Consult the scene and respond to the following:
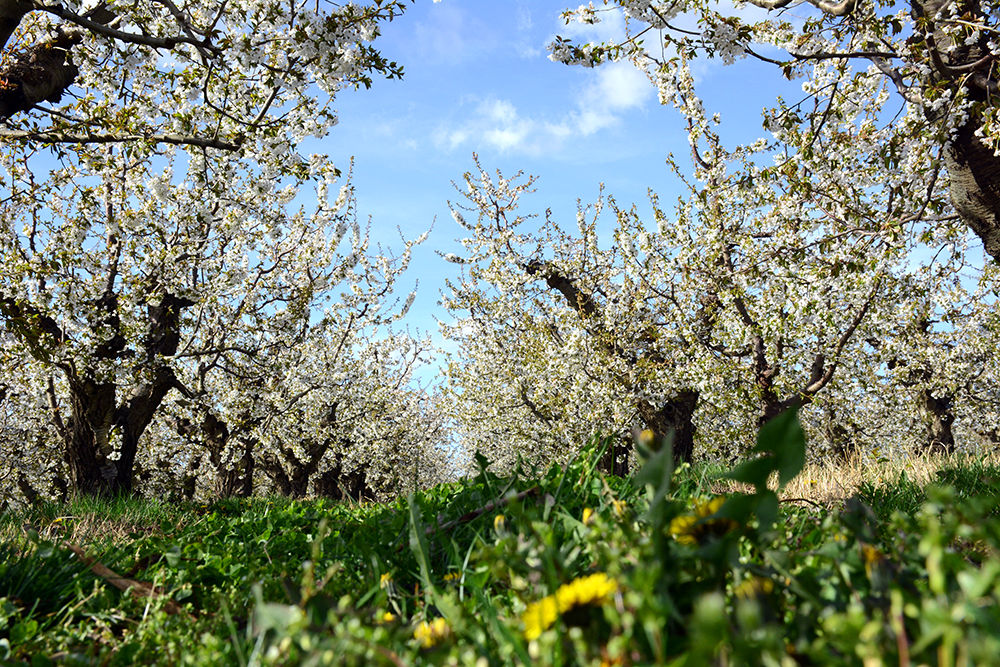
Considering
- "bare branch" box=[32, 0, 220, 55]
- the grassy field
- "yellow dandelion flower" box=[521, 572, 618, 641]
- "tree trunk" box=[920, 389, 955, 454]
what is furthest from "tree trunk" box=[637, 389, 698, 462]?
"yellow dandelion flower" box=[521, 572, 618, 641]

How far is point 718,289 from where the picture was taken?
9844mm

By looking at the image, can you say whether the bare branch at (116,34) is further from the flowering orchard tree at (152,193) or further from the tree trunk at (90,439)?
the tree trunk at (90,439)

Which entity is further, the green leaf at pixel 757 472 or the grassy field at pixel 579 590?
the green leaf at pixel 757 472

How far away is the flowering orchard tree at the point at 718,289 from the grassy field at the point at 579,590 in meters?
4.59

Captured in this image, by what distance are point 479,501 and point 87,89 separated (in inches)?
334

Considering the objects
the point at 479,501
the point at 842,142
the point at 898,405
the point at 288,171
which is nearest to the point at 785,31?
the point at 842,142

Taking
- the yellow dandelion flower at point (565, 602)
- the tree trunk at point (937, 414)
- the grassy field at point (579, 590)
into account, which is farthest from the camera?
the tree trunk at point (937, 414)

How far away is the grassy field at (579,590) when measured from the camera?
2.84 feet

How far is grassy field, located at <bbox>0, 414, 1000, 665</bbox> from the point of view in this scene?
2.84 feet

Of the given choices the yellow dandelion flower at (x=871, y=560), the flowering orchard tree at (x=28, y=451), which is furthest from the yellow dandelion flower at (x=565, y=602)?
the flowering orchard tree at (x=28, y=451)

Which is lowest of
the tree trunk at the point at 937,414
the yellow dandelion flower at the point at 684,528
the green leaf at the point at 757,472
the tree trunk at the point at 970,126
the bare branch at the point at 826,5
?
the tree trunk at the point at 937,414

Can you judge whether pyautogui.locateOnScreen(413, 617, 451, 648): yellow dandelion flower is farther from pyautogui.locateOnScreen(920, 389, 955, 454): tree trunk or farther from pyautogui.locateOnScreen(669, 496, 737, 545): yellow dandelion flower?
pyautogui.locateOnScreen(920, 389, 955, 454): tree trunk

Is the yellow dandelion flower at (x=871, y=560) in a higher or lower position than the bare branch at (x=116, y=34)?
lower

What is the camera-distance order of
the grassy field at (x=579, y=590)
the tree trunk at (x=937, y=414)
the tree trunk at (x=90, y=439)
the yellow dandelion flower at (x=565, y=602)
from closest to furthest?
the grassy field at (x=579, y=590) → the yellow dandelion flower at (x=565, y=602) → the tree trunk at (x=90, y=439) → the tree trunk at (x=937, y=414)
